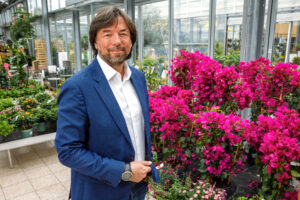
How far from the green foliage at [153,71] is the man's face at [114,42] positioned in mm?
4052

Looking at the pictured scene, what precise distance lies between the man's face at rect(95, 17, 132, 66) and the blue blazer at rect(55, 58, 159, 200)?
8 cm

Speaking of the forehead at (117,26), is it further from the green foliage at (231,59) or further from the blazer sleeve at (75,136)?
the green foliage at (231,59)

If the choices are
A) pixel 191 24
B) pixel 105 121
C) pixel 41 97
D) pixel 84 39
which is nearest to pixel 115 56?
pixel 105 121

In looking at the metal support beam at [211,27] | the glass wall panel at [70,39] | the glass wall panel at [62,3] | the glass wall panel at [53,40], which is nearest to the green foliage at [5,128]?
the metal support beam at [211,27]

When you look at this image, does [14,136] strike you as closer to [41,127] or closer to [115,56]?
[41,127]

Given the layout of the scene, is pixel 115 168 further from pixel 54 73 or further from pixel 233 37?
pixel 54 73

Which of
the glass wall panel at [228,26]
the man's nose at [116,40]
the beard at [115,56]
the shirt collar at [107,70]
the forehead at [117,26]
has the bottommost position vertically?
the shirt collar at [107,70]

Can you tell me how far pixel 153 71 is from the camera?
5.60 m

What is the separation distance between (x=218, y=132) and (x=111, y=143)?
4.25 feet

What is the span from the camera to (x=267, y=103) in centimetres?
267

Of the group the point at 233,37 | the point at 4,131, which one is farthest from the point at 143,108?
the point at 233,37

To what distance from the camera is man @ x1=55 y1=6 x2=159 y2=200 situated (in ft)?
3.74

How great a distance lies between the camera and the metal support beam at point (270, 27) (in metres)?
4.02

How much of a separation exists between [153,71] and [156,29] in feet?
4.49
